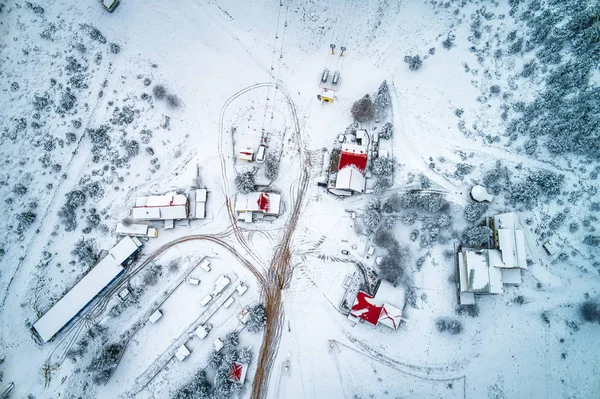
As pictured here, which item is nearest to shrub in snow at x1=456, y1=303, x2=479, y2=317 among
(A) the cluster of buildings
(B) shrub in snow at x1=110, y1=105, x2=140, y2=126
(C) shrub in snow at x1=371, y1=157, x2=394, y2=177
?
(A) the cluster of buildings

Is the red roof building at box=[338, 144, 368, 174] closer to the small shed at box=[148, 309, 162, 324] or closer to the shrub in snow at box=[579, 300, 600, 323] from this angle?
the small shed at box=[148, 309, 162, 324]

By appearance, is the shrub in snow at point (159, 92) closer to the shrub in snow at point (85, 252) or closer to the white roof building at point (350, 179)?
the shrub in snow at point (85, 252)

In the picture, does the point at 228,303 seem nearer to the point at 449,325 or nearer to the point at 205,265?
the point at 205,265

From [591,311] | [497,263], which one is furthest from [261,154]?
[591,311]

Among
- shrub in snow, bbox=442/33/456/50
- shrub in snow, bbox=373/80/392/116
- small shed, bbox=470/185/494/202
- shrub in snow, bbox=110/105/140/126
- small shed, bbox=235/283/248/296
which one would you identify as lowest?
small shed, bbox=235/283/248/296

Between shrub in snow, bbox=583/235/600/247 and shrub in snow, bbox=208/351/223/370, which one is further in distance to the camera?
shrub in snow, bbox=208/351/223/370

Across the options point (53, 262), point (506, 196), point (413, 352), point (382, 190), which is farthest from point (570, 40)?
point (53, 262)

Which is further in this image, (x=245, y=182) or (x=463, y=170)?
(x=245, y=182)
